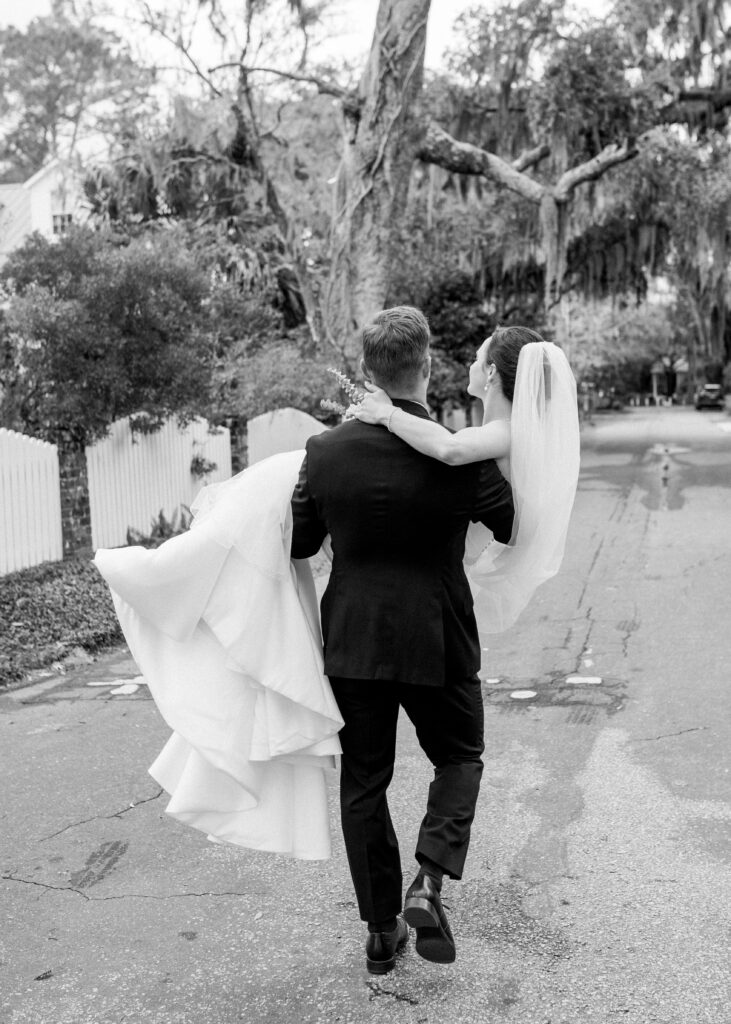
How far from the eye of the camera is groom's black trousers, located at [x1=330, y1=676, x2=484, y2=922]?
10.4 feet

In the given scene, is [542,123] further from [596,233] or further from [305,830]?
[305,830]

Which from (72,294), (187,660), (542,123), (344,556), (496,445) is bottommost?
(187,660)

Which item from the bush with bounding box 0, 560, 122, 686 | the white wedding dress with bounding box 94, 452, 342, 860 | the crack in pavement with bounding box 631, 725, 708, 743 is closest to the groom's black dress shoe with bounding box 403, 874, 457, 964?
the white wedding dress with bounding box 94, 452, 342, 860

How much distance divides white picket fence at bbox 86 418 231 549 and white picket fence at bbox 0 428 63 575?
68cm

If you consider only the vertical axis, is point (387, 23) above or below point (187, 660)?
above

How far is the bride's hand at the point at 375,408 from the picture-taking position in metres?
3.02

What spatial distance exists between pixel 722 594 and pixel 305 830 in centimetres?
626

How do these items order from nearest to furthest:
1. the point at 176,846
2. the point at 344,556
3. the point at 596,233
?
the point at 344,556 → the point at 176,846 → the point at 596,233

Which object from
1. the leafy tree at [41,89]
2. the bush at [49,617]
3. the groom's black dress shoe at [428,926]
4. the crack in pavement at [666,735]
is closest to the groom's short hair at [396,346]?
the groom's black dress shoe at [428,926]

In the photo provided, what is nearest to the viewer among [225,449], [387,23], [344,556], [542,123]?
[344,556]

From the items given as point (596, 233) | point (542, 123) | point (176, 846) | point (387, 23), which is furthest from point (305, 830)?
point (596, 233)

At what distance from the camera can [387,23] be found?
15.5 metres

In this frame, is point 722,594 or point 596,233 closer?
point 722,594

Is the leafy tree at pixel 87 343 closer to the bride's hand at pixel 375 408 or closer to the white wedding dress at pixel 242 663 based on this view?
the white wedding dress at pixel 242 663
